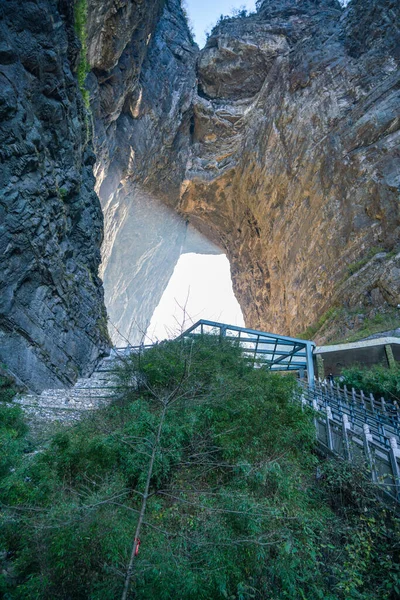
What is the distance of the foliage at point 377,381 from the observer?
8.79m

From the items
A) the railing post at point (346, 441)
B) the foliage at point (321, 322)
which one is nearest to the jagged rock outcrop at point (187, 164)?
the foliage at point (321, 322)

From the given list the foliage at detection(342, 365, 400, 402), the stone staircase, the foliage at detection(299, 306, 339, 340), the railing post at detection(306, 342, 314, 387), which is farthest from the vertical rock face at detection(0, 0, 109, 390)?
the foliage at detection(299, 306, 339, 340)

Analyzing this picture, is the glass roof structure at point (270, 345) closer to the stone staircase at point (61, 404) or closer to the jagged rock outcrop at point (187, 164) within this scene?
the stone staircase at point (61, 404)

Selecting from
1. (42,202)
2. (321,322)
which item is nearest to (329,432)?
(42,202)

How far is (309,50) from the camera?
998 inches

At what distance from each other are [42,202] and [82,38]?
8.96 m

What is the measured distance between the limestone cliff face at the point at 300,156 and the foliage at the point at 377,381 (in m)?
6.35

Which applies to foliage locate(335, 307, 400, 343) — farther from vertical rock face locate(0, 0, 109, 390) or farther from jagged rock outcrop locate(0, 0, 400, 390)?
vertical rock face locate(0, 0, 109, 390)

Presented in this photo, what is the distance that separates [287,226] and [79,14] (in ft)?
57.5

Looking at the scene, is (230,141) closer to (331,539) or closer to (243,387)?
(243,387)

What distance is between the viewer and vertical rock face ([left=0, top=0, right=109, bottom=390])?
10.0 metres

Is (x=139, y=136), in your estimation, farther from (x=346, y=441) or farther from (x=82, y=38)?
(x=346, y=441)

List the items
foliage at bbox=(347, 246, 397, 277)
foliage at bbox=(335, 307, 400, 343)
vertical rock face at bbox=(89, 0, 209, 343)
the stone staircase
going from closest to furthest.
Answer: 1. the stone staircase
2. foliage at bbox=(335, 307, 400, 343)
3. foliage at bbox=(347, 246, 397, 277)
4. vertical rock face at bbox=(89, 0, 209, 343)

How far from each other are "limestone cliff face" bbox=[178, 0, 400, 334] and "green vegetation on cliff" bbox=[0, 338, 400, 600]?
12774 millimetres
